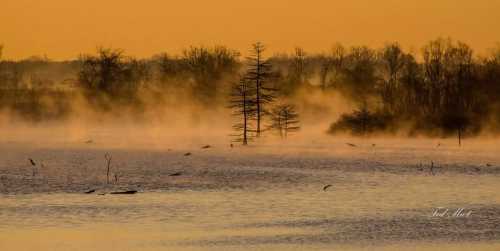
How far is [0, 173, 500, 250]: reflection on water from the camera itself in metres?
30.6

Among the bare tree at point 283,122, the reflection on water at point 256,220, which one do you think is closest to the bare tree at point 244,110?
the bare tree at point 283,122

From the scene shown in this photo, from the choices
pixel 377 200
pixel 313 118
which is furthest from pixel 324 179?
pixel 313 118

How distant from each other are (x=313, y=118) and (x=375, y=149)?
275 ft

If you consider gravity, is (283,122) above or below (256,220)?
below

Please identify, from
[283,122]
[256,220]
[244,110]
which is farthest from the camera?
[283,122]

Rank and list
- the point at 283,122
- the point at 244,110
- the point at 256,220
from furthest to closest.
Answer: the point at 283,122, the point at 244,110, the point at 256,220

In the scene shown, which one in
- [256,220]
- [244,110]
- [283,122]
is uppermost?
[244,110]

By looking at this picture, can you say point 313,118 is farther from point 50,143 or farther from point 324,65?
point 50,143

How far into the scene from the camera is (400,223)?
35.2m

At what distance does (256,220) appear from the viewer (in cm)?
3575

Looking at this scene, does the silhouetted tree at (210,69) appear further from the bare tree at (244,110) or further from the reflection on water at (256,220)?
the reflection on water at (256,220)

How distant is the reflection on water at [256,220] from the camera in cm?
3061

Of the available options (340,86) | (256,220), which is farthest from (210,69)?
(256,220)

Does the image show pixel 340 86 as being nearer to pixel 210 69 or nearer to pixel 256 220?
pixel 210 69
